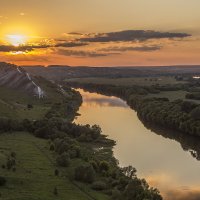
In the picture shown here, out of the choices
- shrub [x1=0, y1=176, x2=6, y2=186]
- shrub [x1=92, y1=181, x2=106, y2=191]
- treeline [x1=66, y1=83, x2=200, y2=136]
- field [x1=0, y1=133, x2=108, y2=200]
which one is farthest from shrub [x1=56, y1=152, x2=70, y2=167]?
treeline [x1=66, y1=83, x2=200, y2=136]

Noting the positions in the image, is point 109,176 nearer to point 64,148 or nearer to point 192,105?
point 64,148

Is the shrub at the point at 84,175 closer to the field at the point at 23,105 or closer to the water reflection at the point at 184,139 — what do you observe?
the water reflection at the point at 184,139

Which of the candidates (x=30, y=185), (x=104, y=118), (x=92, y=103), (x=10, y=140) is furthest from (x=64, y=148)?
(x=92, y=103)

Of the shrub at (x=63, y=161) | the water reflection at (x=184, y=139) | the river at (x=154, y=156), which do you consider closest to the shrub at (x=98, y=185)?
the river at (x=154, y=156)

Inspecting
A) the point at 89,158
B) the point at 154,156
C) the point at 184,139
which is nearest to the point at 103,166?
the point at 89,158

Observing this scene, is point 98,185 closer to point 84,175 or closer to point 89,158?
point 84,175

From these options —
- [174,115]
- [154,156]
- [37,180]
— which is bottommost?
[154,156]
